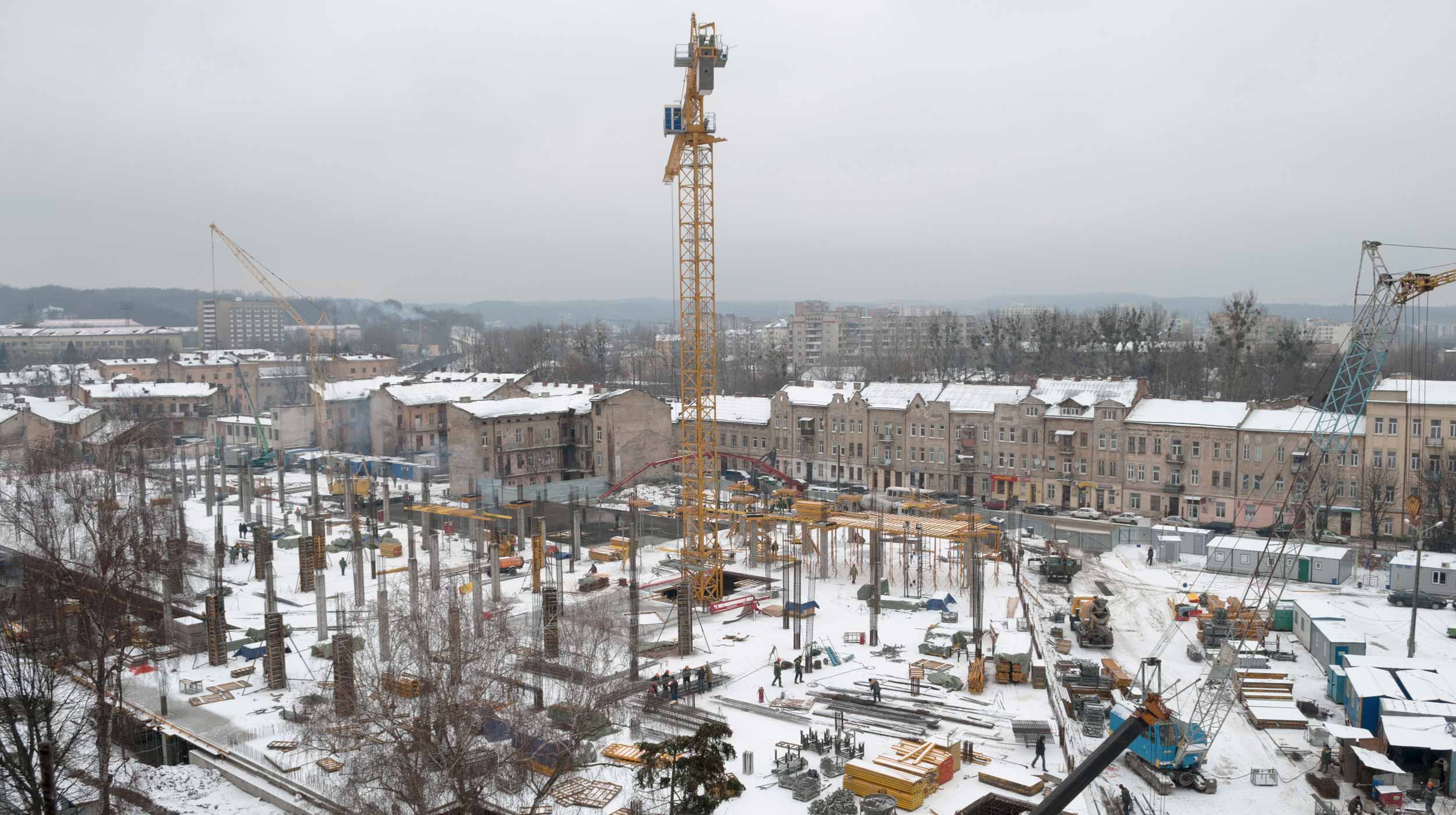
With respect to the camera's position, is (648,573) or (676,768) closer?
(676,768)

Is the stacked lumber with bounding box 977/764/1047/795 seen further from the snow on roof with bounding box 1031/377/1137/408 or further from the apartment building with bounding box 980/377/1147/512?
the snow on roof with bounding box 1031/377/1137/408

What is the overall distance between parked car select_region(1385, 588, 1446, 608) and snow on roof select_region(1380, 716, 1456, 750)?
1231 cm

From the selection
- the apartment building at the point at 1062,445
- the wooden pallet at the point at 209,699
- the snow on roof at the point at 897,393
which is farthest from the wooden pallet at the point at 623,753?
the snow on roof at the point at 897,393

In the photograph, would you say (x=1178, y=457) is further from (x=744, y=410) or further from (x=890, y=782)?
(x=890, y=782)

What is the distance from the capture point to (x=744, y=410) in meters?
57.8

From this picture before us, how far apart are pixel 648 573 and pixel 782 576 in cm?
491

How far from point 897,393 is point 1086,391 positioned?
953cm

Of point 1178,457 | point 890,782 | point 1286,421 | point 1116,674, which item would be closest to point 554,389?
point 1178,457

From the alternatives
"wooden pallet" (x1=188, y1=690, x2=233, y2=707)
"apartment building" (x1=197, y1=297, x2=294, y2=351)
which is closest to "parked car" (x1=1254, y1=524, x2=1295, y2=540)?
"wooden pallet" (x1=188, y1=690, x2=233, y2=707)

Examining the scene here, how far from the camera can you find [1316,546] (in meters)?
34.2

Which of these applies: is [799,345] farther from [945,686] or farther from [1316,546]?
[945,686]

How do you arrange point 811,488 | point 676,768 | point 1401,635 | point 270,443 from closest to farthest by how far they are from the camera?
point 676,768
point 1401,635
point 811,488
point 270,443

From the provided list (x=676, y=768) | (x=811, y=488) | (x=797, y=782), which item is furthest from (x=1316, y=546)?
(x=676, y=768)

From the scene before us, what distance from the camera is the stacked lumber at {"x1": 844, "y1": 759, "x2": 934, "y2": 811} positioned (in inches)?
702
